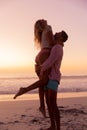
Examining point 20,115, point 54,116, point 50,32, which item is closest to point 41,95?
point 54,116

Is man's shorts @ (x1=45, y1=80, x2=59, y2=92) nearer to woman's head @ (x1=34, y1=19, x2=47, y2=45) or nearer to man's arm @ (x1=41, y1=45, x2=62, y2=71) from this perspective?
man's arm @ (x1=41, y1=45, x2=62, y2=71)

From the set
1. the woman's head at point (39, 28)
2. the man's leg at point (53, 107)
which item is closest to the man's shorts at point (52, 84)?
the man's leg at point (53, 107)

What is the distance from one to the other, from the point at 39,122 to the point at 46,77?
182 centimetres

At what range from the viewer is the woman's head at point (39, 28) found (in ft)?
22.1

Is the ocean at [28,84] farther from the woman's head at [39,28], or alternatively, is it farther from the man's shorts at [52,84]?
the man's shorts at [52,84]

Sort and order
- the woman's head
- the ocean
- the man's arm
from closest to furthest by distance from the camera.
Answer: the man's arm, the woman's head, the ocean

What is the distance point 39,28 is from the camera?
677 cm

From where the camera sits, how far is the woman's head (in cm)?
675

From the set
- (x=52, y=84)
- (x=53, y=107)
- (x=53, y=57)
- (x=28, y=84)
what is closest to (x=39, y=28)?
(x=53, y=57)

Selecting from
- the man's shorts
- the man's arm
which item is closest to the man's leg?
the man's shorts

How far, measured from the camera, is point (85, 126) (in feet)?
23.7

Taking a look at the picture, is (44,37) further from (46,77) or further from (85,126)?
(85,126)

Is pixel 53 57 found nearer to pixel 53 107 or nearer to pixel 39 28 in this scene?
pixel 53 107

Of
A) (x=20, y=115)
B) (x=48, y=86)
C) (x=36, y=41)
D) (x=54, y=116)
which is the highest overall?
(x=36, y=41)
